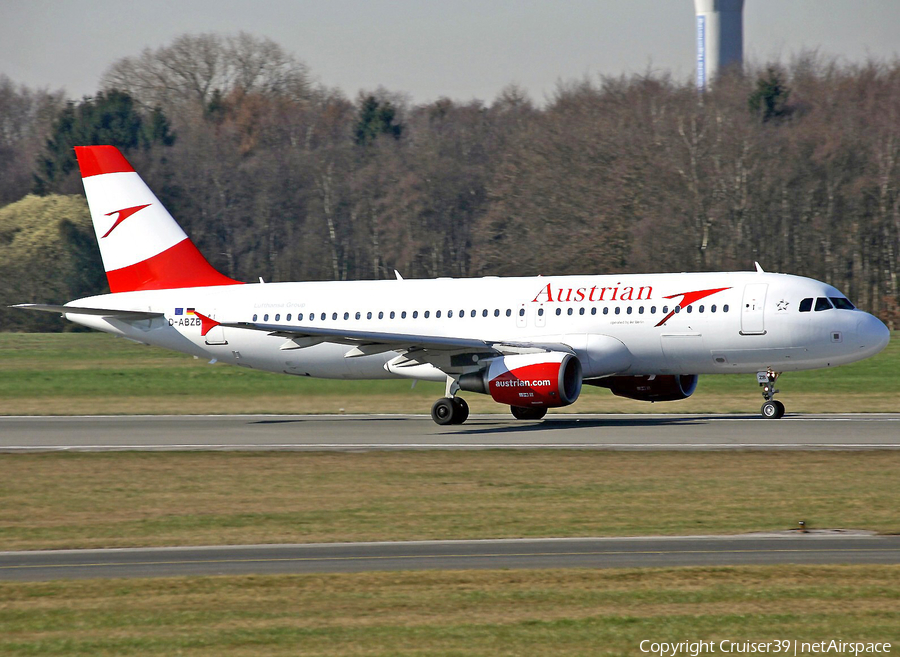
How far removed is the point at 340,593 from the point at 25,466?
46.3 ft

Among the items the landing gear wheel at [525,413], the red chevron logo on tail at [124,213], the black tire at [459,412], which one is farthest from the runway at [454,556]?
the red chevron logo on tail at [124,213]

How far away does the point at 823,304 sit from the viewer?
30781mm

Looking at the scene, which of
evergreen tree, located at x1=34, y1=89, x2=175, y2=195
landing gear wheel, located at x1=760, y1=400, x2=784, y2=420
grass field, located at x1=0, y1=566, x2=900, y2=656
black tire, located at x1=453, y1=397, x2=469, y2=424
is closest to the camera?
grass field, located at x1=0, y1=566, x2=900, y2=656

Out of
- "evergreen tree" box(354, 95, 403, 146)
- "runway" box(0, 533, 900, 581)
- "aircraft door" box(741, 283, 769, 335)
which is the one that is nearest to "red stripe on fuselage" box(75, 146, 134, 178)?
"aircraft door" box(741, 283, 769, 335)

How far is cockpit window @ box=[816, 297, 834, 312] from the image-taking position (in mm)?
30703

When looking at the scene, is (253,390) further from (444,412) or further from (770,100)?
(770,100)

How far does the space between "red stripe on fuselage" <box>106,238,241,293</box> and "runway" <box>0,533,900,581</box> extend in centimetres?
2305

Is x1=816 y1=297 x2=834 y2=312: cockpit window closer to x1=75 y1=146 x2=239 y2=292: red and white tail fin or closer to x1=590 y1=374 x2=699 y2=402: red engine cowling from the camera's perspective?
x1=590 y1=374 x2=699 y2=402: red engine cowling

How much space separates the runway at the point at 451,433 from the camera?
26516 mm

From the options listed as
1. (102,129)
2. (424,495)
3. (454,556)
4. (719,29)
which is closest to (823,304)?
(424,495)

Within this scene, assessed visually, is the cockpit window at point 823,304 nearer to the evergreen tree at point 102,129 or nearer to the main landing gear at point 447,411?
the main landing gear at point 447,411

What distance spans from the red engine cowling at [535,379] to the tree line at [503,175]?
3397 centimetres

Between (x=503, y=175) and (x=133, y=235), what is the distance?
147ft

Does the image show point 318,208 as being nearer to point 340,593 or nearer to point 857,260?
point 857,260
